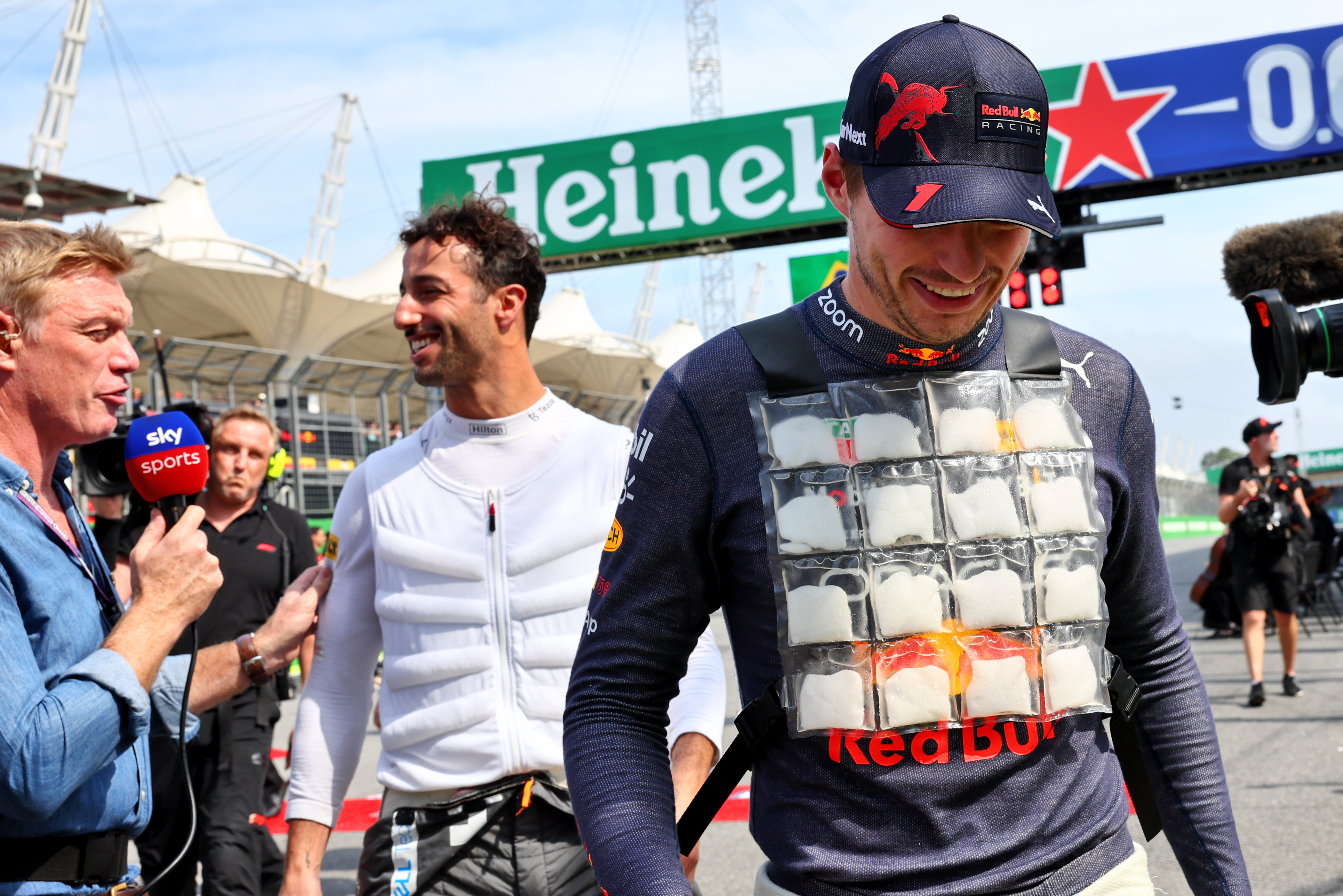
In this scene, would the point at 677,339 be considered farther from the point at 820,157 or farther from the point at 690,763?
the point at 690,763

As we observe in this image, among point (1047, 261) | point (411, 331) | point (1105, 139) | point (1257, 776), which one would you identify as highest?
point (1105, 139)

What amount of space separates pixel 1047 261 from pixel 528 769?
35.5ft

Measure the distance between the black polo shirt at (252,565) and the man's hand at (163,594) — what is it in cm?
285

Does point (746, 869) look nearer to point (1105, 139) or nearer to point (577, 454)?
point (577, 454)

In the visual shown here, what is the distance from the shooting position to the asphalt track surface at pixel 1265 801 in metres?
4.91

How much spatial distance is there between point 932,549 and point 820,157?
39.9ft

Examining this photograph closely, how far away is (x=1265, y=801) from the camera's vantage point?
5.93 metres

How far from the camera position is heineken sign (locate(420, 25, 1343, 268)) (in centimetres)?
1368

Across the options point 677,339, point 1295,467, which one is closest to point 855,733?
point 1295,467

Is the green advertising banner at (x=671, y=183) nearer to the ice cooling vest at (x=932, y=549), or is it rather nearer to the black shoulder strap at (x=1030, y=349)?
the black shoulder strap at (x=1030, y=349)

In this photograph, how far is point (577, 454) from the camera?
9.64ft

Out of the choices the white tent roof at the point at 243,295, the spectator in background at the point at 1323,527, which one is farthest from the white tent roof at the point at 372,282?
the spectator in background at the point at 1323,527

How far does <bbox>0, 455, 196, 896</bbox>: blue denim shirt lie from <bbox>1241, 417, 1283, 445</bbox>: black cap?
8688mm

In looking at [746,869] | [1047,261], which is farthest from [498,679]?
[1047,261]
